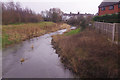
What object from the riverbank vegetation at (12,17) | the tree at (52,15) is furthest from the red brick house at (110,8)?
the tree at (52,15)

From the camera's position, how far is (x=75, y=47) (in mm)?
8469

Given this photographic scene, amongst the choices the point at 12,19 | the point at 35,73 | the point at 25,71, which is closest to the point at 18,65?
the point at 25,71

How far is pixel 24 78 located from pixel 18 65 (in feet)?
6.33

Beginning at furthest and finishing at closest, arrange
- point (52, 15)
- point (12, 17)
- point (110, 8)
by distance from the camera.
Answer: point (52, 15) < point (12, 17) < point (110, 8)

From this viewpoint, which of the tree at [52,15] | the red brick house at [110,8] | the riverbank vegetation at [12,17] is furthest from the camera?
the tree at [52,15]

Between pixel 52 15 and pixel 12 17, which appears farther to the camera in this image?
pixel 52 15

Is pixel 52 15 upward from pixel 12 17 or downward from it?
upward

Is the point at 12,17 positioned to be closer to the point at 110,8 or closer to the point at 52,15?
the point at 110,8

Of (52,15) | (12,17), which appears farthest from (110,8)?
(52,15)

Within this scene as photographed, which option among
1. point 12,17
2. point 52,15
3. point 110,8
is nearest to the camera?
point 110,8

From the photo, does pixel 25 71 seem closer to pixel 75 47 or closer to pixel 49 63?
pixel 49 63

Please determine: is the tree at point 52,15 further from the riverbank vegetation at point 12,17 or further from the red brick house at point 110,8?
the red brick house at point 110,8

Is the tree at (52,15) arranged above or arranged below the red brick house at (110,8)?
above

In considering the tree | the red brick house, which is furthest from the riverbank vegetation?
the red brick house
